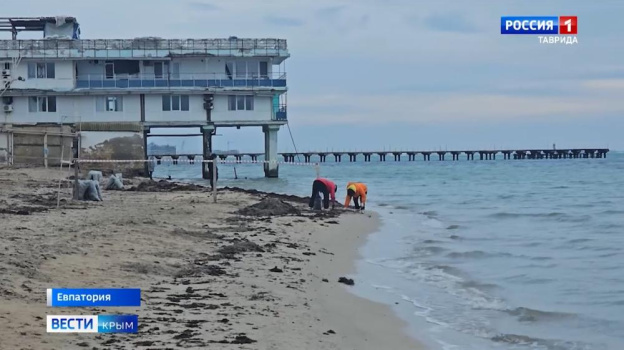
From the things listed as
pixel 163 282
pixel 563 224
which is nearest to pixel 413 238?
pixel 563 224

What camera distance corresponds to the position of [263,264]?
14.0m

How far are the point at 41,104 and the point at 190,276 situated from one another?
39.9m

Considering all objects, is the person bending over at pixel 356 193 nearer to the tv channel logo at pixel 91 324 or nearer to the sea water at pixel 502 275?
the sea water at pixel 502 275

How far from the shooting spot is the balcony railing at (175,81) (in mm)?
48562

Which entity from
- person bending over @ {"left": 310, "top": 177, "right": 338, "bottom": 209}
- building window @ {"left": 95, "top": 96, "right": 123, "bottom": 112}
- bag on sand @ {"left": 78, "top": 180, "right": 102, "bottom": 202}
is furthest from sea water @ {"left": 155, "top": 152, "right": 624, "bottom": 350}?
building window @ {"left": 95, "top": 96, "right": 123, "bottom": 112}

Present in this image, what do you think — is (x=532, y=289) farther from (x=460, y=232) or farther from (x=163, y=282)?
(x=460, y=232)

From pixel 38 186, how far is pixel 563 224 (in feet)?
55.3

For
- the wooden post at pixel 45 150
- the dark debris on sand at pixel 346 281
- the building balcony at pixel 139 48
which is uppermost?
the building balcony at pixel 139 48

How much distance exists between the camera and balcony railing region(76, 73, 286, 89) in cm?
4856

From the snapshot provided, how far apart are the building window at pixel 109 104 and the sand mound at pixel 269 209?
26.1 m

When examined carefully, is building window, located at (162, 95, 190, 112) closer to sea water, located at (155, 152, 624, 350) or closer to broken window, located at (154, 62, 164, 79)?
broken window, located at (154, 62, 164, 79)

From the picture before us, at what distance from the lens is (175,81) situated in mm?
49156

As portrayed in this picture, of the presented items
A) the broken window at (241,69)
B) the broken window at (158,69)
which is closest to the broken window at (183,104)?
the broken window at (158,69)

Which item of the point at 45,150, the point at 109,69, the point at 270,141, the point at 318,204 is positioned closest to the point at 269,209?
the point at 318,204
